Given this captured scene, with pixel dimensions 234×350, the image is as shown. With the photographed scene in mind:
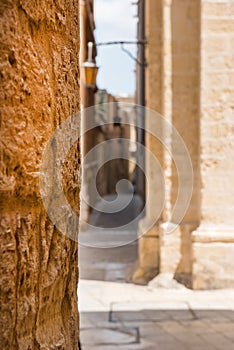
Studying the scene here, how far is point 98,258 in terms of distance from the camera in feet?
26.5

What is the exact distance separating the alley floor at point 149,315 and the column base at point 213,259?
0.42ft

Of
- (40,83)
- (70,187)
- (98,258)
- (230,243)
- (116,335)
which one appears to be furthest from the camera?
(98,258)

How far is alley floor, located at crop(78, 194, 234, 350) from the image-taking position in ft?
13.9

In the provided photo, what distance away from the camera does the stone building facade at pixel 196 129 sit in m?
6.06

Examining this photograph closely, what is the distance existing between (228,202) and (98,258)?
2.68m

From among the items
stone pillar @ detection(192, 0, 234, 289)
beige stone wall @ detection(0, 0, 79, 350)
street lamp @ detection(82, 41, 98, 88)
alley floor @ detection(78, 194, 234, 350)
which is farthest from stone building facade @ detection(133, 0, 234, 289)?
beige stone wall @ detection(0, 0, 79, 350)

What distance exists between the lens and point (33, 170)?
3.85ft

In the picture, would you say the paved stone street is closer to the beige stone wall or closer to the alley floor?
the alley floor

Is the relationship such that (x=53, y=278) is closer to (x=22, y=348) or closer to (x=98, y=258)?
(x=22, y=348)

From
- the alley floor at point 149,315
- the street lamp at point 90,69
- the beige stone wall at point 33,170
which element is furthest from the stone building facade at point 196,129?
the beige stone wall at point 33,170

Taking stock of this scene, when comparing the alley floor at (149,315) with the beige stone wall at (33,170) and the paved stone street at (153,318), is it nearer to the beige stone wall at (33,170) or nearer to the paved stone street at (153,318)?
the paved stone street at (153,318)

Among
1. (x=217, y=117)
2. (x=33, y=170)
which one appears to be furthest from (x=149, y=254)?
(x=33, y=170)

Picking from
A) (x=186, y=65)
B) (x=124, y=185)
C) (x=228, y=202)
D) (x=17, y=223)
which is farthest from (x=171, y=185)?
(x=124, y=185)

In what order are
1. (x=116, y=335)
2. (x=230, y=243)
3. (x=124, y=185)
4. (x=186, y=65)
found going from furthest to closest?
(x=124, y=185) < (x=186, y=65) < (x=230, y=243) < (x=116, y=335)
